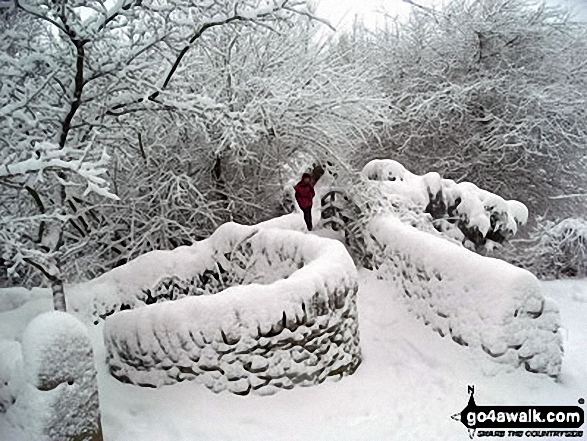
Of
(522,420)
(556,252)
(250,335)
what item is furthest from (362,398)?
(556,252)

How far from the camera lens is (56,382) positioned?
11.8ft

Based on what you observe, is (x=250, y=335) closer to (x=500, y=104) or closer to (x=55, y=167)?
(x=55, y=167)

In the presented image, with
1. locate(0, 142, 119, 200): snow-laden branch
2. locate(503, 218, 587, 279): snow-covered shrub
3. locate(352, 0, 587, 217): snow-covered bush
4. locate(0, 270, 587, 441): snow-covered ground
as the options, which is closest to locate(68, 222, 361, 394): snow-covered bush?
locate(0, 270, 587, 441): snow-covered ground

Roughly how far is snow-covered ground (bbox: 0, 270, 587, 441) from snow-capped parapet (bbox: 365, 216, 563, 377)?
18 cm

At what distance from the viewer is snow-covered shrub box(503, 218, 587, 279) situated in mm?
11164

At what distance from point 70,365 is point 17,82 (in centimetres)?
308

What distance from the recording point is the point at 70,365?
3617 mm

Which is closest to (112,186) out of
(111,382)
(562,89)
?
(111,382)

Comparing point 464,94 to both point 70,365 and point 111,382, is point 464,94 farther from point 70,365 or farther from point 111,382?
point 70,365

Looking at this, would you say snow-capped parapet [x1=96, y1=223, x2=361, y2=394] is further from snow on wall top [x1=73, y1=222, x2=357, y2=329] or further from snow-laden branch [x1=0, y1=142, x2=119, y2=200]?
snow-laden branch [x1=0, y1=142, x2=119, y2=200]

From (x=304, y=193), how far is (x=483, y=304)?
3.80 meters

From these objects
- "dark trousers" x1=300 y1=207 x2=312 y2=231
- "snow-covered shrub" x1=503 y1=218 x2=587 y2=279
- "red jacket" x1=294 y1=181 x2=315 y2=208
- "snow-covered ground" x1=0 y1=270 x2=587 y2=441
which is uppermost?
"red jacket" x1=294 y1=181 x2=315 y2=208

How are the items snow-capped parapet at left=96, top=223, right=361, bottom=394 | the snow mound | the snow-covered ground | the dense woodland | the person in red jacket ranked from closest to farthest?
the snow mound < the snow-covered ground < snow-capped parapet at left=96, top=223, right=361, bottom=394 < the dense woodland < the person in red jacket

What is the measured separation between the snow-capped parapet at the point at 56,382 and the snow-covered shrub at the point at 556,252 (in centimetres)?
961
